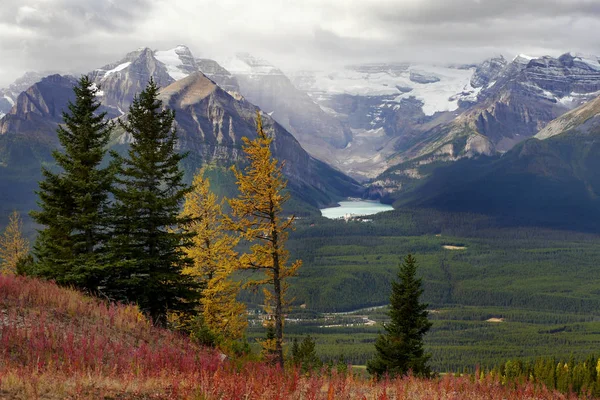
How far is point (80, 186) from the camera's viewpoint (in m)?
30.8

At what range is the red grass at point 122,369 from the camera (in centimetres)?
1088

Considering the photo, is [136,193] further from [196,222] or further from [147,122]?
[196,222]

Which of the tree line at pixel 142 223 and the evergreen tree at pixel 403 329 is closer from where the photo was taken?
the tree line at pixel 142 223

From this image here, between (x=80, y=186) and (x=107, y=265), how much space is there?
6.15 meters

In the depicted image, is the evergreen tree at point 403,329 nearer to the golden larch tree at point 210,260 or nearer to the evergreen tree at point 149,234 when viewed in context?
the golden larch tree at point 210,260

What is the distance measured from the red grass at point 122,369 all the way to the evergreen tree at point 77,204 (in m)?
7.71

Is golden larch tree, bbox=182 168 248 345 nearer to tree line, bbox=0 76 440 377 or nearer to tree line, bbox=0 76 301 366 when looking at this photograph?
tree line, bbox=0 76 301 366

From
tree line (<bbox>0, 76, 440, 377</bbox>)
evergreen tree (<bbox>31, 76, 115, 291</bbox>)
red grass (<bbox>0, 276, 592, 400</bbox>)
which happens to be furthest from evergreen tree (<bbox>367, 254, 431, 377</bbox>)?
red grass (<bbox>0, 276, 592, 400</bbox>)

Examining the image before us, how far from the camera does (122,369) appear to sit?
12812 mm

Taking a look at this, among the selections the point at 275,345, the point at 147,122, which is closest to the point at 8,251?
the point at 147,122

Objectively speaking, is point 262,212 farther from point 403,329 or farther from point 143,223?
point 403,329

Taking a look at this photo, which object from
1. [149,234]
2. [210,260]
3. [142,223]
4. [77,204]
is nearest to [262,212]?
[149,234]

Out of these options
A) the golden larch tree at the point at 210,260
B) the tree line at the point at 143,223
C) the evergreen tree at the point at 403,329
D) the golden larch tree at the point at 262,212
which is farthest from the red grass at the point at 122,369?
the evergreen tree at the point at 403,329

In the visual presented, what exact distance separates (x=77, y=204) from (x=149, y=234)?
16.6 ft
